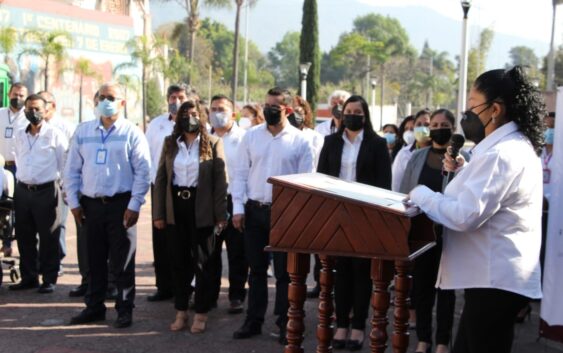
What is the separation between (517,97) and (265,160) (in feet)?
9.70

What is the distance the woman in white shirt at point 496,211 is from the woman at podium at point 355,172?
7.46 ft

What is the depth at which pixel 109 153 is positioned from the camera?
645 centimetres

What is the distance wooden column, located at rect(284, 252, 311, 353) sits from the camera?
3980 mm

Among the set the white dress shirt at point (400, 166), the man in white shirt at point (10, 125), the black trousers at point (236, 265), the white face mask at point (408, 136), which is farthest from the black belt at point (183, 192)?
the man in white shirt at point (10, 125)

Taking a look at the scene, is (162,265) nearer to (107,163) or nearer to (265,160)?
(107,163)

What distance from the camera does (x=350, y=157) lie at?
6055 millimetres

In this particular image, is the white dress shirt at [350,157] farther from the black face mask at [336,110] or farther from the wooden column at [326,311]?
the black face mask at [336,110]

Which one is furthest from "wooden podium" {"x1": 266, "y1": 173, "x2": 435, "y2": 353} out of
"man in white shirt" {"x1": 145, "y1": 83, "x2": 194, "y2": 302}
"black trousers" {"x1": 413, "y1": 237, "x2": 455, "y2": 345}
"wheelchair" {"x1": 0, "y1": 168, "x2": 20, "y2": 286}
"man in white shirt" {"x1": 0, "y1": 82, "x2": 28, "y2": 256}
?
"man in white shirt" {"x1": 0, "y1": 82, "x2": 28, "y2": 256}

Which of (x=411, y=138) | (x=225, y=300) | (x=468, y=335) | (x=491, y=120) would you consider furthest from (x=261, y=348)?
(x=411, y=138)

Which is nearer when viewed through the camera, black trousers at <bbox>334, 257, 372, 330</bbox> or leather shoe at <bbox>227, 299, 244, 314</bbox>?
black trousers at <bbox>334, 257, 372, 330</bbox>

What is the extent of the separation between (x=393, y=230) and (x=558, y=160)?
8.38 ft

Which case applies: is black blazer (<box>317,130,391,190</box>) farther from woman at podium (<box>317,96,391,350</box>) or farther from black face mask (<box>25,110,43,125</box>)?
black face mask (<box>25,110,43,125</box>)

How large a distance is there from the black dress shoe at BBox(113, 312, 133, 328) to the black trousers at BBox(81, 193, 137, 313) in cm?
4

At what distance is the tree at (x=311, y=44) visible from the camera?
35.8 meters
